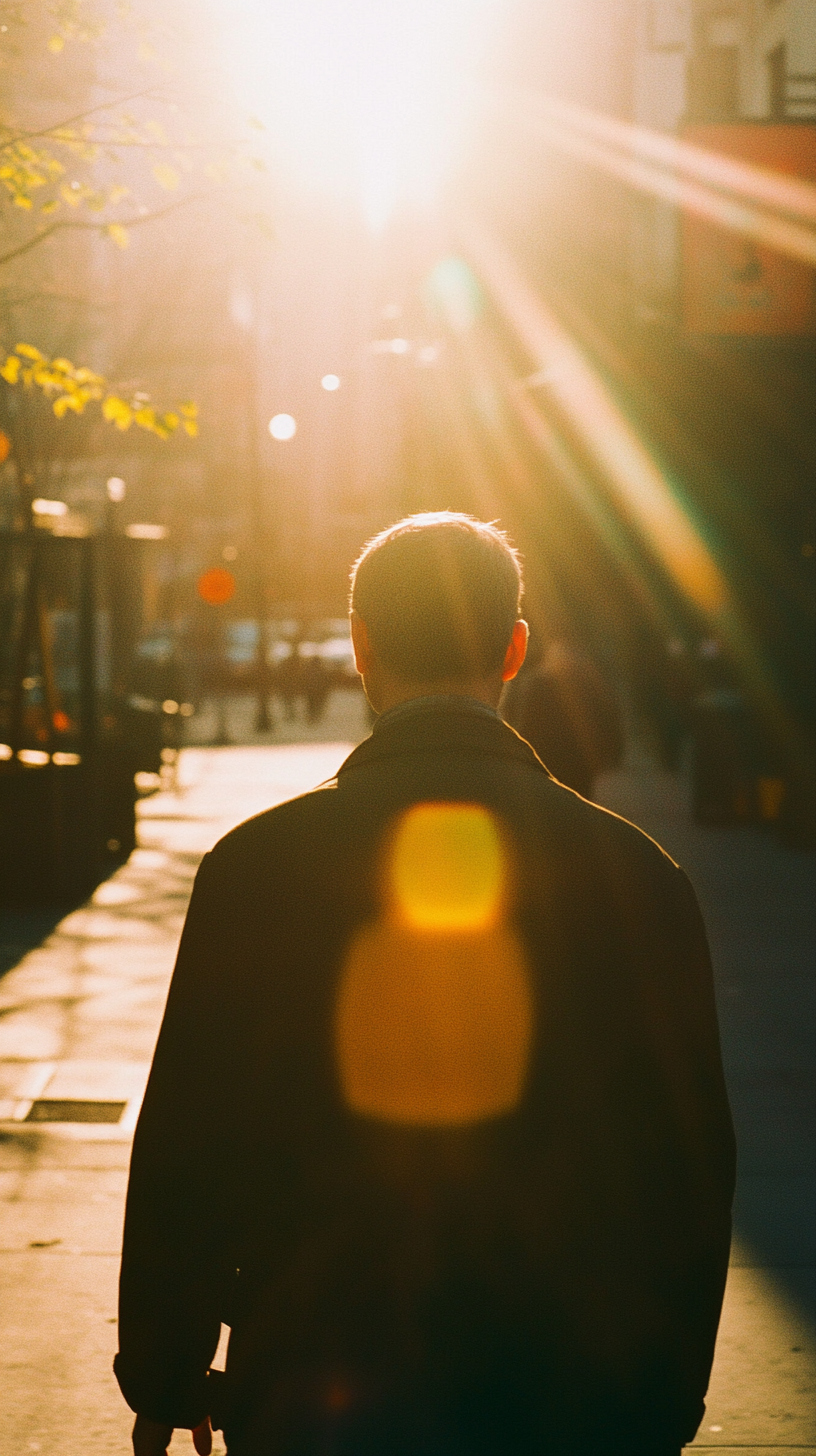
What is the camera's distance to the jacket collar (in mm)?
2264

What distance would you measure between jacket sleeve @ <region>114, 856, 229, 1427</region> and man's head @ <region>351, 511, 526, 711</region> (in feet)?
1.16

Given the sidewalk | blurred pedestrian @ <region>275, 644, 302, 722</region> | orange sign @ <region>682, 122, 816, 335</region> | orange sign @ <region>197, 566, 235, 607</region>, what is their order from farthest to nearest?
blurred pedestrian @ <region>275, 644, 302, 722</region>, orange sign @ <region>197, 566, 235, 607</region>, orange sign @ <region>682, 122, 816, 335</region>, the sidewalk

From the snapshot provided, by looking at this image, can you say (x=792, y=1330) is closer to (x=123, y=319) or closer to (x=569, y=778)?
(x=569, y=778)

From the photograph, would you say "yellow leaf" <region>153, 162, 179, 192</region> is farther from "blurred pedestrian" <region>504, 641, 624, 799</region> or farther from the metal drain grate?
the metal drain grate

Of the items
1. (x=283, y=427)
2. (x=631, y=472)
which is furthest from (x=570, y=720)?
(x=283, y=427)

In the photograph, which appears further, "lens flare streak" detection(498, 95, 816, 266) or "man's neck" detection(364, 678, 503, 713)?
"lens flare streak" detection(498, 95, 816, 266)

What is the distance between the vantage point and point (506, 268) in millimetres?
48094

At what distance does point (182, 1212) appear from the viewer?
227 centimetres

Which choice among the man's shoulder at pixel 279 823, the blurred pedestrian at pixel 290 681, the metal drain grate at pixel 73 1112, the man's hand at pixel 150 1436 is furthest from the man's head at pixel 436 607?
the blurred pedestrian at pixel 290 681

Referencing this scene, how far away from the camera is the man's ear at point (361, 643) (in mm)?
2336

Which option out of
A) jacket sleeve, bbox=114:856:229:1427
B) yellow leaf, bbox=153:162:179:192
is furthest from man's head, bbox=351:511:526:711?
yellow leaf, bbox=153:162:179:192

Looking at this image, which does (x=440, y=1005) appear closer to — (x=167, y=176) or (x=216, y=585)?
(x=167, y=176)

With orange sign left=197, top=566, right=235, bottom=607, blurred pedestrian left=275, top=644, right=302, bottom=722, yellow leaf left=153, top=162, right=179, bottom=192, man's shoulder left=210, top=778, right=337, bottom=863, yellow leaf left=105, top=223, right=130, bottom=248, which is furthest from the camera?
blurred pedestrian left=275, top=644, right=302, bottom=722

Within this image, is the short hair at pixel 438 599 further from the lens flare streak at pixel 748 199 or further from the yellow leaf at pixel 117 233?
the lens flare streak at pixel 748 199
